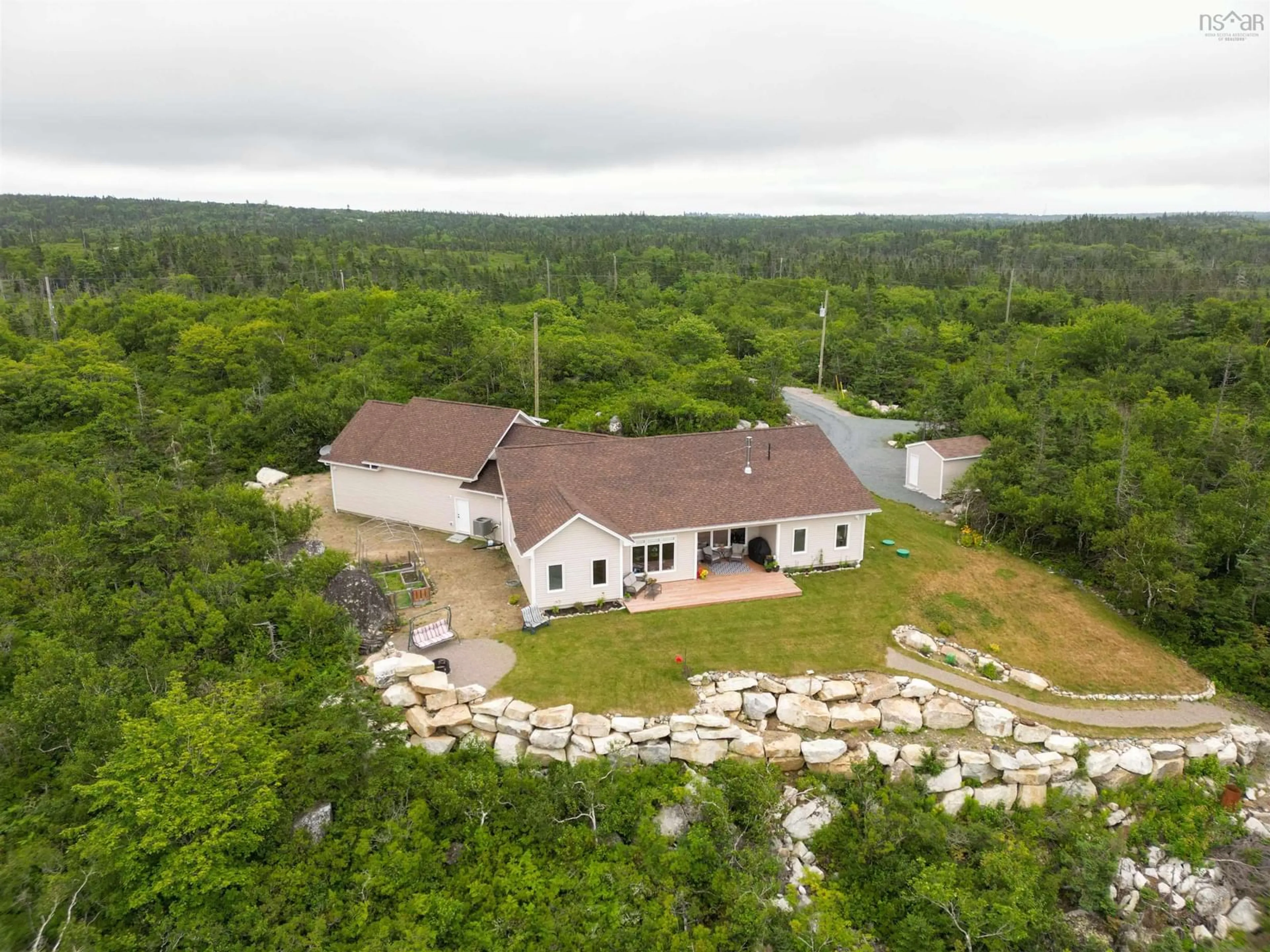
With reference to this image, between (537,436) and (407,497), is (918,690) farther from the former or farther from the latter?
(407,497)

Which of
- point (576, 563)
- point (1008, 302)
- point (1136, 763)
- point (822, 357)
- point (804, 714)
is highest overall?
point (1008, 302)

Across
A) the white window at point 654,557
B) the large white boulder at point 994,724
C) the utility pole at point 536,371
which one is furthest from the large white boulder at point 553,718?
the utility pole at point 536,371

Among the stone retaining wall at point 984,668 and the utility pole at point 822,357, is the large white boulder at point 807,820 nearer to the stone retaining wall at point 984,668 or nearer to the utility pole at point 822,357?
the stone retaining wall at point 984,668

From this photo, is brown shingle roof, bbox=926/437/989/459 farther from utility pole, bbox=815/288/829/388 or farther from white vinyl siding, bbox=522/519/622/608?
utility pole, bbox=815/288/829/388

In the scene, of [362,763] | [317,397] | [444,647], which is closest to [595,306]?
[317,397]

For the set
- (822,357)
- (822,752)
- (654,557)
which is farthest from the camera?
(822,357)

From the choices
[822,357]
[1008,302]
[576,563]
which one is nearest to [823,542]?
[576,563]

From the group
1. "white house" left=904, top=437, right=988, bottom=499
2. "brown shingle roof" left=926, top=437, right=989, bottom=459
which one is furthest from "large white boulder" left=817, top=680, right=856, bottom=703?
"brown shingle roof" left=926, top=437, right=989, bottom=459
